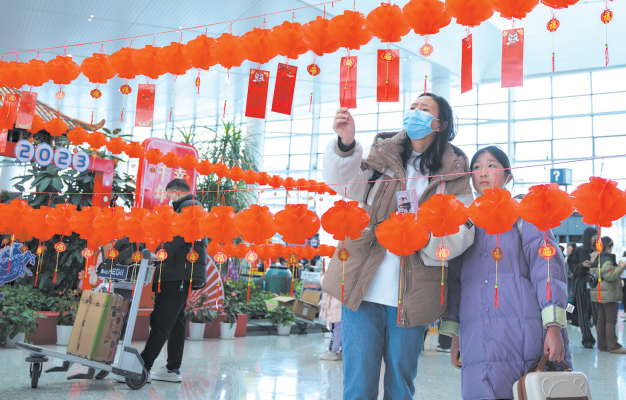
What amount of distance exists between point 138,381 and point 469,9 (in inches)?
126

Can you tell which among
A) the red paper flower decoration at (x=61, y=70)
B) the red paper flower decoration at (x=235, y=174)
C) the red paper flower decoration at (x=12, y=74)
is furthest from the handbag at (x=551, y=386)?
the red paper flower decoration at (x=235, y=174)

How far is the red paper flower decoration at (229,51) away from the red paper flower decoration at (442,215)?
154 cm

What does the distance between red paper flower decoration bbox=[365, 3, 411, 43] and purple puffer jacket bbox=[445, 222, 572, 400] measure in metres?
1.00

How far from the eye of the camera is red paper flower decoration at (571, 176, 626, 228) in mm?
1790

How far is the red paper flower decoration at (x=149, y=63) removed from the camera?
3113 mm

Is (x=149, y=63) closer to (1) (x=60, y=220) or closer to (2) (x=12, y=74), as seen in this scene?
(2) (x=12, y=74)

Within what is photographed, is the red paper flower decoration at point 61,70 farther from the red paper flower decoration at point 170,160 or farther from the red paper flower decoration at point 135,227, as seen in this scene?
the red paper flower decoration at point 170,160

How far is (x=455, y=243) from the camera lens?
1.91 metres

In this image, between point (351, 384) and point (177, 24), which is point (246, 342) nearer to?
point (351, 384)

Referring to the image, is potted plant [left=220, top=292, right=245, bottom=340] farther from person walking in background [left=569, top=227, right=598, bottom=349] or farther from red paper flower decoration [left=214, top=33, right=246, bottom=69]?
person walking in background [left=569, top=227, right=598, bottom=349]

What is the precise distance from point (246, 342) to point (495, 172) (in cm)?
494

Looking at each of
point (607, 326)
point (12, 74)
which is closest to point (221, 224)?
point (12, 74)

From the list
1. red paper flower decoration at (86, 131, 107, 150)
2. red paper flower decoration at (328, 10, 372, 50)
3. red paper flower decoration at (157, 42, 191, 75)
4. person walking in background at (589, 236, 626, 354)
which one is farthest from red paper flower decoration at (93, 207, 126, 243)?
person walking in background at (589, 236, 626, 354)

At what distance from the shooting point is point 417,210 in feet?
6.18
